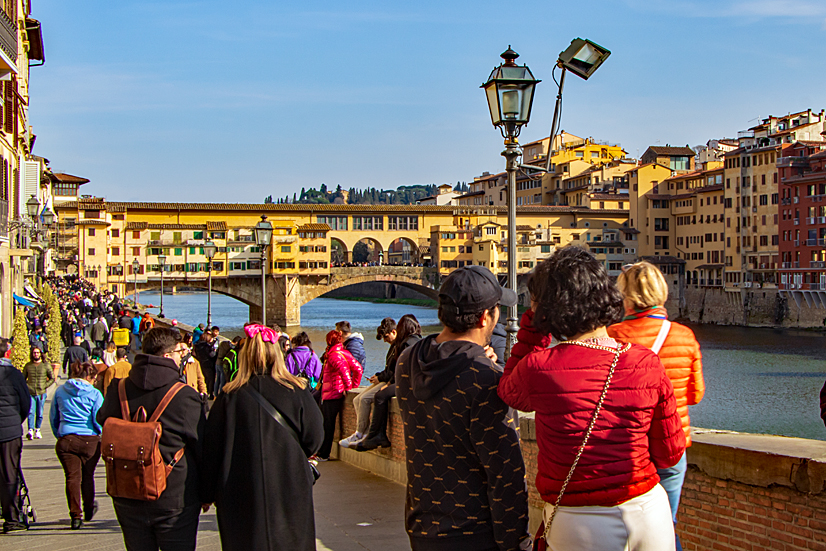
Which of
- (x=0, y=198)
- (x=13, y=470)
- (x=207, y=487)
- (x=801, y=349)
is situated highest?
(x=0, y=198)

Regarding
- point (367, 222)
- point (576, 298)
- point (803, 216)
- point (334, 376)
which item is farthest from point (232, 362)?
point (367, 222)

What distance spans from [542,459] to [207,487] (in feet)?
5.43

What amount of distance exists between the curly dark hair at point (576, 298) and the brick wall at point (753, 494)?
1529mm

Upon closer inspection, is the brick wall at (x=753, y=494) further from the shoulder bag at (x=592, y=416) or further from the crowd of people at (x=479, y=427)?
the shoulder bag at (x=592, y=416)

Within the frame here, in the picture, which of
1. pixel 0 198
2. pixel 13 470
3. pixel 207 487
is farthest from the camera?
pixel 0 198

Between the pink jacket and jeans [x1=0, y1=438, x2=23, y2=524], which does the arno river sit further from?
jeans [x1=0, y1=438, x2=23, y2=524]

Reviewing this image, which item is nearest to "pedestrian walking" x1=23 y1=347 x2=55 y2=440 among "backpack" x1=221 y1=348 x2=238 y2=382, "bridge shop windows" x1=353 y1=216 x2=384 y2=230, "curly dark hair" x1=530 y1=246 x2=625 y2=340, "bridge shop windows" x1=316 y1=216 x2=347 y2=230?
"backpack" x1=221 y1=348 x2=238 y2=382

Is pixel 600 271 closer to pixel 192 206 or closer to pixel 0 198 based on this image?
pixel 0 198

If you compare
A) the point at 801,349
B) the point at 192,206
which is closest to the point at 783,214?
the point at 801,349

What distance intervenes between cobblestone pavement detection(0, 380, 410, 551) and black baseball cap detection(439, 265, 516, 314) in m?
2.52

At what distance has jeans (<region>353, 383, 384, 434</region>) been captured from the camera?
21.1 feet

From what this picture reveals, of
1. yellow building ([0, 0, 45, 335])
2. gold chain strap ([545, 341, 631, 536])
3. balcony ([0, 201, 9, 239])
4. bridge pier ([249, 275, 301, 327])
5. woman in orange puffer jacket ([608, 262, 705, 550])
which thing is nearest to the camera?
gold chain strap ([545, 341, 631, 536])

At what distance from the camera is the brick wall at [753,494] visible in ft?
→ 11.2

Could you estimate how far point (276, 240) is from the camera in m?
58.5
